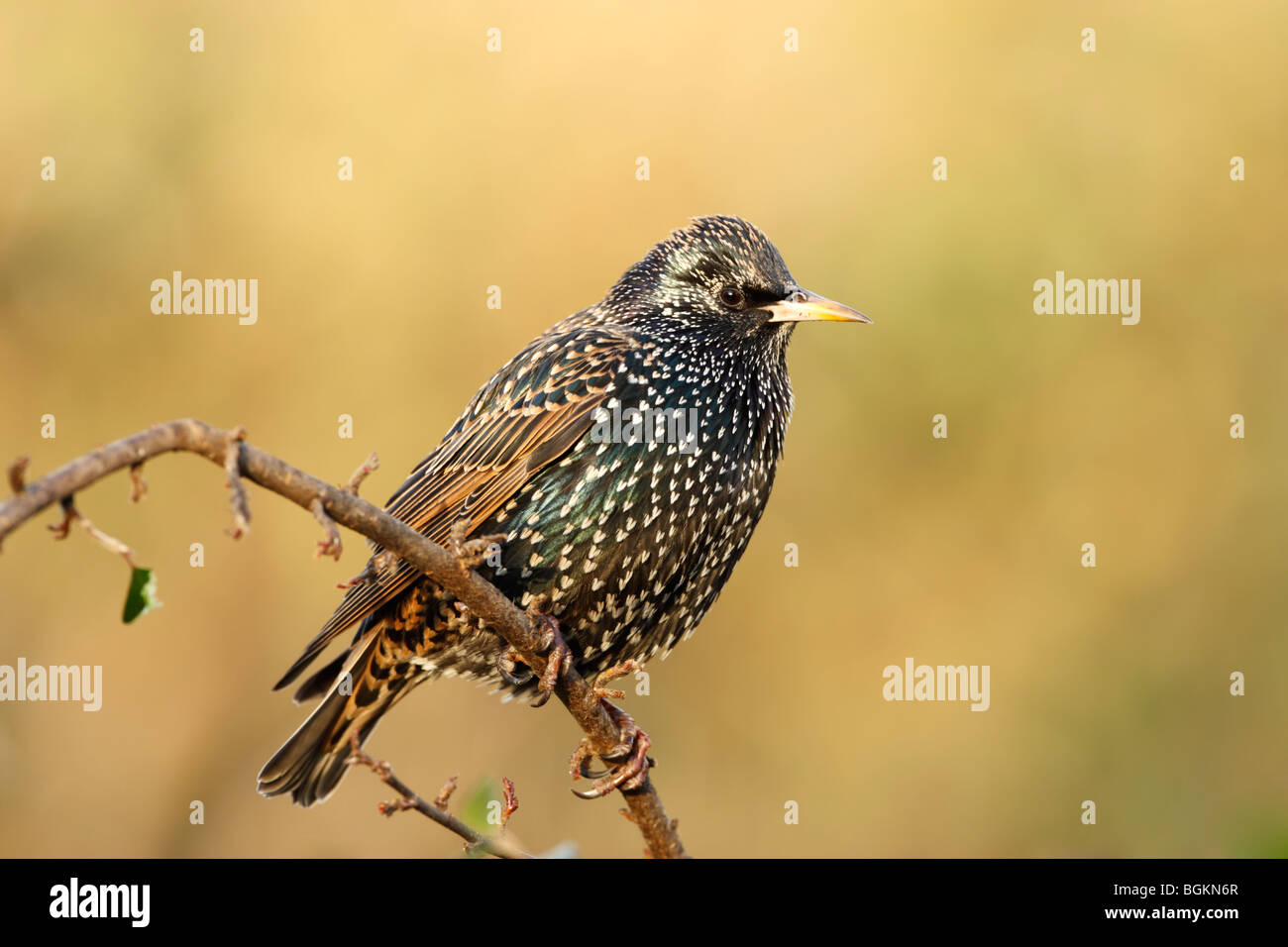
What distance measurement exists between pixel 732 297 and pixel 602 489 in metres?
0.95

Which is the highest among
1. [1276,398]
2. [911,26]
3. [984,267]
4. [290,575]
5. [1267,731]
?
[911,26]

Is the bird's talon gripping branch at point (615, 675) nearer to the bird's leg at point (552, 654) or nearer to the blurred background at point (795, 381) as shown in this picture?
the bird's leg at point (552, 654)

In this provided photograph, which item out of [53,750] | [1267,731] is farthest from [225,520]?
[1267,731]

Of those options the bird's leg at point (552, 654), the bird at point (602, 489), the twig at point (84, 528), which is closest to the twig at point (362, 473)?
the twig at point (84, 528)

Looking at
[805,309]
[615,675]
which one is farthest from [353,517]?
[805,309]

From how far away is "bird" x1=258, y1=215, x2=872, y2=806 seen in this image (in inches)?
160

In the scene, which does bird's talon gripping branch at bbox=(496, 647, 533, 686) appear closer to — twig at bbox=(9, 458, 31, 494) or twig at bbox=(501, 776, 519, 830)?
twig at bbox=(501, 776, 519, 830)

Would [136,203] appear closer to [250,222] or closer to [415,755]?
[250,222]

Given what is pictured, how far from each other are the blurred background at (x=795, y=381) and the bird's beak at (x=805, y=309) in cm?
288

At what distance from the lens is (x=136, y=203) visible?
727cm

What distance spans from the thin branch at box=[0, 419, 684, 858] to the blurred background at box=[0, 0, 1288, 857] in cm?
325

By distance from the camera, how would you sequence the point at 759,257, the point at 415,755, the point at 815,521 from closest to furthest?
the point at 759,257, the point at 415,755, the point at 815,521

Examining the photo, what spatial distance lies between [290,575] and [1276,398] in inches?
227

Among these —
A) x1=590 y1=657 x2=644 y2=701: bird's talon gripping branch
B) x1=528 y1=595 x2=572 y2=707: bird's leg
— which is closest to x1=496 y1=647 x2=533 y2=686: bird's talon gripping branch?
x1=528 y1=595 x2=572 y2=707: bird's leg
